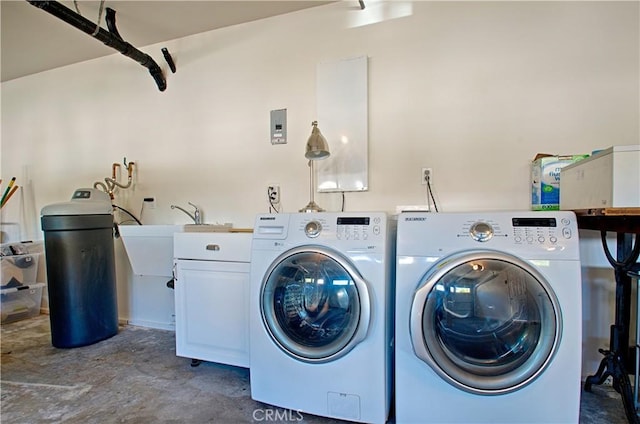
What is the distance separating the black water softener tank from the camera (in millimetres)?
2189

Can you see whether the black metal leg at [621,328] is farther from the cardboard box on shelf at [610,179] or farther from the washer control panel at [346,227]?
the washer control panel at [346,227]

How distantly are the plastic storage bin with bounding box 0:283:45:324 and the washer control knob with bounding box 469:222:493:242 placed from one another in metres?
3.80

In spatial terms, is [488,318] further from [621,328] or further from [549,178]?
[549,178]

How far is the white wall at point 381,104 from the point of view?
1.76m

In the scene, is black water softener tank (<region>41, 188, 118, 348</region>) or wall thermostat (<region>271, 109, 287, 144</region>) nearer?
black water softener tank (<region>41, 188, 118, 348</region>)

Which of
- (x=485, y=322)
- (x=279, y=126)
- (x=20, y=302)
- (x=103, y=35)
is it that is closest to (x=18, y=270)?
(x=20, y=302)

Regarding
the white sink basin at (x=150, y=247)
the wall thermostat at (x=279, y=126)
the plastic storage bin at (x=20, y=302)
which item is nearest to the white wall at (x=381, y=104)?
the wall thermostat at (x=279, y=126)

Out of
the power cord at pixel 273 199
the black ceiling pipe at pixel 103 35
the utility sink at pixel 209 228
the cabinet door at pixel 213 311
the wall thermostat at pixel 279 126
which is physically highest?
the black ceiling pipe at pixel 103 35

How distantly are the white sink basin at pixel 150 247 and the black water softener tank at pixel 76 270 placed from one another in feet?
0.69

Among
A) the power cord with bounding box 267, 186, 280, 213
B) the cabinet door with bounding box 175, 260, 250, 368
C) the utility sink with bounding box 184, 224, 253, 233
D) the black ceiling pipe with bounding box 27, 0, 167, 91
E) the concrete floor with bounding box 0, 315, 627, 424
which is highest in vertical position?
the black ceiling pipe with bounding box 27, 0, 167, 91

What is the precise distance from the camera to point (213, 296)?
1795 millimetres

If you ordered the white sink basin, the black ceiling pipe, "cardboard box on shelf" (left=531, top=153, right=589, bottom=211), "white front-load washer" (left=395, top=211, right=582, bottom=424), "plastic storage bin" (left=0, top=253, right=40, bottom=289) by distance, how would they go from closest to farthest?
1. "white front-load washer" (left=395, top=211, right=582, bottom=424)
2. "cardboard box on shelf" (left=531, top=153, right=589, bottom=211)
3. the black ceiling pipe
4. the white sink basin
5. "plastic storage bin" (left=0, top=253, right=40, bottom=289)

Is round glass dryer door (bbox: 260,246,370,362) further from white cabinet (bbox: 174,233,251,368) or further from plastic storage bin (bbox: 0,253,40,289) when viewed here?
plastic storage bin (bbox: 0,253,40,289)

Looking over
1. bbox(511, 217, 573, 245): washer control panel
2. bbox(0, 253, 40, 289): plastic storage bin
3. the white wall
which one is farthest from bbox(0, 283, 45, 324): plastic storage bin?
bbox(511, 217, 573, 245): washer control panel
